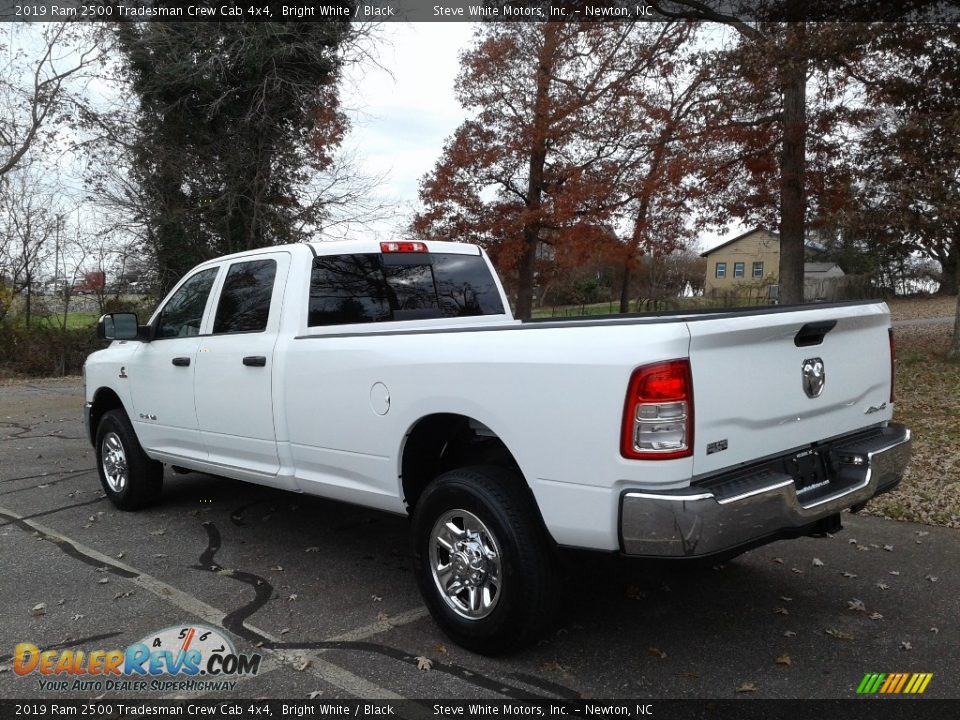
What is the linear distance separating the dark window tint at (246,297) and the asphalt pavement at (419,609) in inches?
60.8

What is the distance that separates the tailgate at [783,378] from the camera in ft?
10.2

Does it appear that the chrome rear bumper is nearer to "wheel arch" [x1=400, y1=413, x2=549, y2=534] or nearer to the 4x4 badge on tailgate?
the 4x4 badge on tailgate

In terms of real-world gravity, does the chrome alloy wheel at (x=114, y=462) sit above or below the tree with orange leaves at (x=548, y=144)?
below

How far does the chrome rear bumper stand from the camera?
2965 millimetres

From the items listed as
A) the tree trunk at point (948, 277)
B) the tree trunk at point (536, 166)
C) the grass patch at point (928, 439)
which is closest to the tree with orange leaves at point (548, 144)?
the tree trunk at point (536, 166)

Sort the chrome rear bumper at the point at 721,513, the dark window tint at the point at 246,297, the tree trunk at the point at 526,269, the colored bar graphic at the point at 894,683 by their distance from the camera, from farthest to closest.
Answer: the tree trunk at the point at 526,269, the dark window tint at the point at 246,297, the colored bar graphic at the point at 894,683, the chrome rear bumper at the point at 721,513

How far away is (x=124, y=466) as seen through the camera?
635cm

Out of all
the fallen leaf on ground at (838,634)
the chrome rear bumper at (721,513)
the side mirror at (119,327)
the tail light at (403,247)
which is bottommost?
the fallen leaf on ground at (838,634)

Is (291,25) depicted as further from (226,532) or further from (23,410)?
(226,532)

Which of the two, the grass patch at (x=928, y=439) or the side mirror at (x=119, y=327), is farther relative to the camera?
the grass patch at (x=928, y=439)

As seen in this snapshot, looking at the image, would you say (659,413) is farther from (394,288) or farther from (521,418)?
(394,288)

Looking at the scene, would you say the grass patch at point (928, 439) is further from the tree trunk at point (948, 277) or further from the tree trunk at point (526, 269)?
the tree trunk at point (948, 277)

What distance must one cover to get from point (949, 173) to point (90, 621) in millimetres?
13972

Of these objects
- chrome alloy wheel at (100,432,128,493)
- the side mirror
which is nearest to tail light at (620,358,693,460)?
the side mirror
